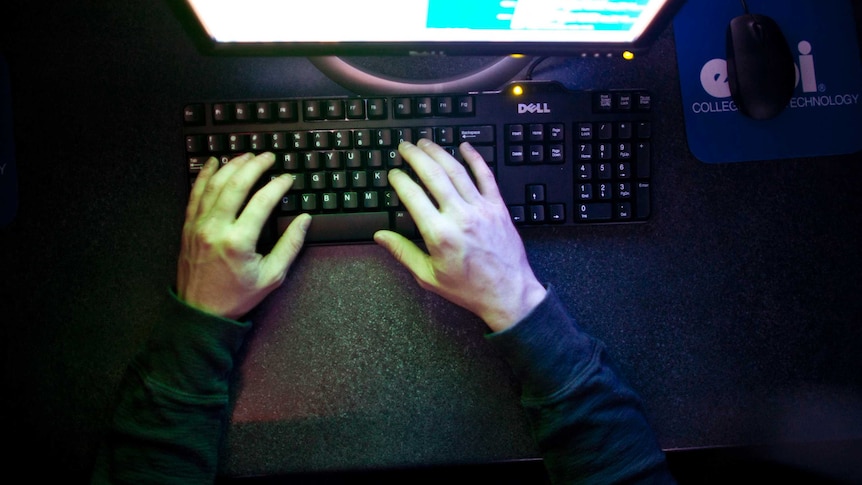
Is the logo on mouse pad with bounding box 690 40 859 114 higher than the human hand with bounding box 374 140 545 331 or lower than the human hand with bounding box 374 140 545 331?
higher

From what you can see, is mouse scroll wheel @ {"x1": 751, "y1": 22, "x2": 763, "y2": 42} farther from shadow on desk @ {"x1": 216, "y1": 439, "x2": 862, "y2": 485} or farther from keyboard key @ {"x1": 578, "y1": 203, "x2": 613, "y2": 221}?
shadow on desk @ {"x1": 216, "y1": 439, "x2": 862, "y2": 485}

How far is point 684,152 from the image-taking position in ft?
2.31

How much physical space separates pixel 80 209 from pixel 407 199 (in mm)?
382

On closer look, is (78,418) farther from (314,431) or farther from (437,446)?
(437,446)

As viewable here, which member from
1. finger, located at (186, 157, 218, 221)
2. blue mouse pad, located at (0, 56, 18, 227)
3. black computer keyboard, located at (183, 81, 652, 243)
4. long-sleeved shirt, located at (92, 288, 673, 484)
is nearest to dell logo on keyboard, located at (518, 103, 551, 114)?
black computer keyboard, located at (183, 81, 652, 243)

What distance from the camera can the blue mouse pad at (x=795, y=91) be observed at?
70cm

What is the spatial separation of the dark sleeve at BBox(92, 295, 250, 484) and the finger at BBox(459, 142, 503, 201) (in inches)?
11.8

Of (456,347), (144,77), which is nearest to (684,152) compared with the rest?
(456,347)

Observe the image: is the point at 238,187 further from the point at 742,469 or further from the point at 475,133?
the point at 742,469

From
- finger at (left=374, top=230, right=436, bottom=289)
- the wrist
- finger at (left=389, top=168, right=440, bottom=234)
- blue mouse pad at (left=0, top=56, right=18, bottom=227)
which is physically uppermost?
blue mouse pad at (left=0, top=56, right=18, bottom=227)

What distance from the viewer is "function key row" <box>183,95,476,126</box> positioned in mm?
642

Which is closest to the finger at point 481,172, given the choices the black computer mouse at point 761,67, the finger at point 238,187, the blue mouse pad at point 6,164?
the finger at point 238,187

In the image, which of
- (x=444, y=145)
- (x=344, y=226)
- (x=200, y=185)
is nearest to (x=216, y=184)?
(x=200, y=185)

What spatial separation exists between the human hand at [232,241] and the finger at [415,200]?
106 millimetres
